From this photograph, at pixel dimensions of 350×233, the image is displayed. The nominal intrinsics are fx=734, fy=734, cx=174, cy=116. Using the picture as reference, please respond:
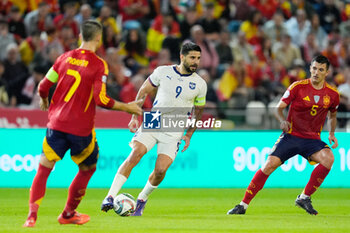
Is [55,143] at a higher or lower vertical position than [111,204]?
higher

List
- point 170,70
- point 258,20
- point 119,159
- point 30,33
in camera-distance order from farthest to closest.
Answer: point 258,20
point 30,33
point 119,159
point 170,70

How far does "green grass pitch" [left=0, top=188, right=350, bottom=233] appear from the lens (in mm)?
8094

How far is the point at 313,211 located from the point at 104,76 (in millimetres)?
4069

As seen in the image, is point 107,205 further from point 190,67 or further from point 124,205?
point 190,67

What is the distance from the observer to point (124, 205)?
355 inches

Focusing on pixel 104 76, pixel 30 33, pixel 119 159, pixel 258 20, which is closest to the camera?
pixel 104 76

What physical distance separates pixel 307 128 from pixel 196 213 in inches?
78.3

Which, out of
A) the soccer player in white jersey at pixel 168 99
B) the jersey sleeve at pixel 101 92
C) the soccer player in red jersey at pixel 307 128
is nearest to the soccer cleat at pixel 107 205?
the soccer player in white jersey at pixel 168 99

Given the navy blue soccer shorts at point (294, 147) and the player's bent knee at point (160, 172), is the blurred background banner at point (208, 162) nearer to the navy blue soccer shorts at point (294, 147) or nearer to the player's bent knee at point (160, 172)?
the navy blue soccer shorts at point (294, 147)

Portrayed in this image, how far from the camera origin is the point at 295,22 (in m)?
20.6

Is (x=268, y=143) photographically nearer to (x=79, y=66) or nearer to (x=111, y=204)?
(x=111, y=204)

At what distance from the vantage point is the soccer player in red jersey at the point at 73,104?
25.3 feet

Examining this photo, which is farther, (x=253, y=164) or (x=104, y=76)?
(x=253, y=164)

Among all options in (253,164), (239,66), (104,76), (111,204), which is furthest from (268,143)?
(104,76)
